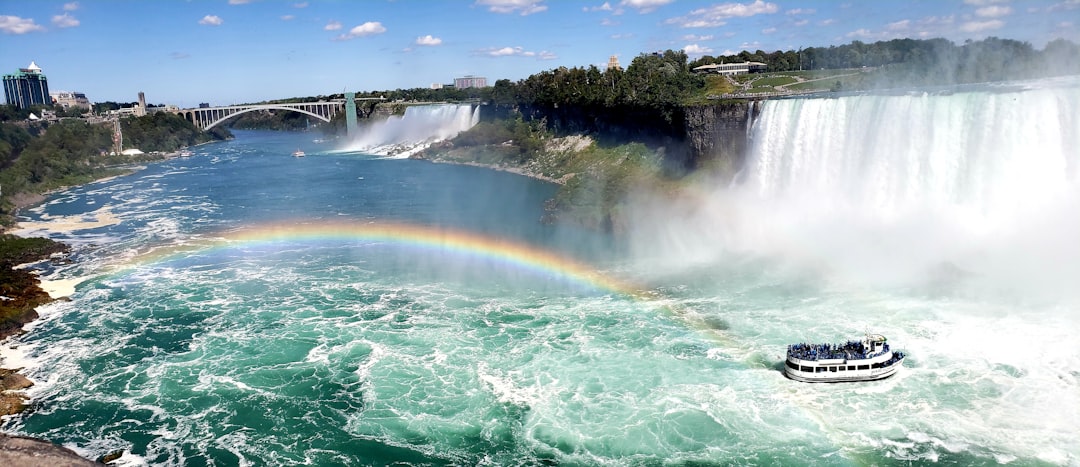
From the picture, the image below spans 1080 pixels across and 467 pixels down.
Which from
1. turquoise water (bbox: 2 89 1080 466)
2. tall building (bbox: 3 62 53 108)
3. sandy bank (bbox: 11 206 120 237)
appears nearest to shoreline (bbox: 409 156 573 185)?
turquoise water (bbox: 2 89 1080 466)

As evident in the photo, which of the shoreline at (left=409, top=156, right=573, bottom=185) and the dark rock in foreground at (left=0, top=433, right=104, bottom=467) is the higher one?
the shoreline at (left=409, top=156, right=573, bottom=185)

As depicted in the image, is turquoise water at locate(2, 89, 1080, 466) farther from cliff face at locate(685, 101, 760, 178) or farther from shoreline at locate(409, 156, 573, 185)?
shoreline at locate(409, 156, 573, 185)

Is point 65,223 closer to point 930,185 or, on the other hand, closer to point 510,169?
point 510,169

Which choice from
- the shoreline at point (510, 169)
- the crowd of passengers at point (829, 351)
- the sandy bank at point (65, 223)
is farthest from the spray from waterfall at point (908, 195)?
the sandy bank at point (65, 223)

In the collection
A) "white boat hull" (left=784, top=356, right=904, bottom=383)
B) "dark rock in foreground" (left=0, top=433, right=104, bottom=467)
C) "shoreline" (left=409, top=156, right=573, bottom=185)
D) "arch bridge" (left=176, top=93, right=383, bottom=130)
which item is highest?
"arch bridge" (left=176, top=93, right=383, bottom=130)

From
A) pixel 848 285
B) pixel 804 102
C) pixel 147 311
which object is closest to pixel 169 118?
pixel 147 311

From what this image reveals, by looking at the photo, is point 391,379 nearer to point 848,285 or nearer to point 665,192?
point 848,285
